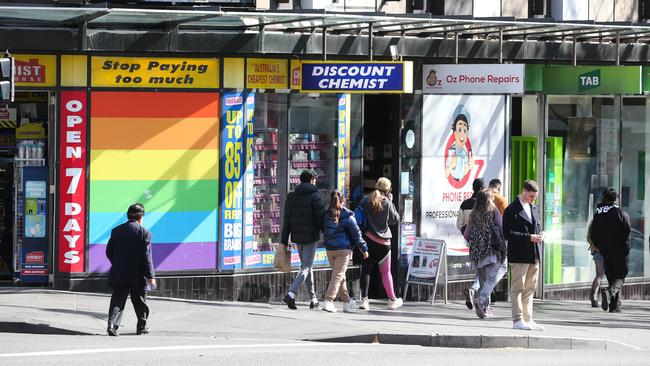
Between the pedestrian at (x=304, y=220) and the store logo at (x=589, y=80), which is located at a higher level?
the store logo at (x=589, y=80)

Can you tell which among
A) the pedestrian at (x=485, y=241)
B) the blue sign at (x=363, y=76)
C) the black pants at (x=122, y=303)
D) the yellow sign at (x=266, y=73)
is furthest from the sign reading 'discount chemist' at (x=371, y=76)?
the black pants at (x=122, y=303)

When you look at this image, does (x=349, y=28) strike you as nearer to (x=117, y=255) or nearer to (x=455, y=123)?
(x=455, y=123)

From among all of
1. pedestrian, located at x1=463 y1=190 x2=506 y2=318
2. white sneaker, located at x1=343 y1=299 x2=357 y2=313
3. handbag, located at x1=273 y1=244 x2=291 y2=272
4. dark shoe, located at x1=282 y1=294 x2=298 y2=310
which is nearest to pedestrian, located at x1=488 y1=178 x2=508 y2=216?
pedestrian, located at x1=463 y1=190 x2=506 y2=318

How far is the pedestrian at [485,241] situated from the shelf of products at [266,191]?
11.0 ft

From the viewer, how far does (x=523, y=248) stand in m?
15.2

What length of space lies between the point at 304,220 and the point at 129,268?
10.6ft

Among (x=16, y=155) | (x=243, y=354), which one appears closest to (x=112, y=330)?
(x=243, y=354)

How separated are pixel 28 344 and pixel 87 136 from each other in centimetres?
490

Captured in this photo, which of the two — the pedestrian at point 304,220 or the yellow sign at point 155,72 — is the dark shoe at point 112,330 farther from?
the yellow sign at point 155,72

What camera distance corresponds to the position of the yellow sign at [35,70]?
1716 cm

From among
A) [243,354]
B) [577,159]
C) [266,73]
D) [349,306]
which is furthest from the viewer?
[577,159]

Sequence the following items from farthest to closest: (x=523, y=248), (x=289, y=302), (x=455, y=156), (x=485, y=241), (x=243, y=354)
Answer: (x=455, y=156) < (x=289, y=302) < (x=485, y=241) < (x=523, y=248) < (x=243, y=354)

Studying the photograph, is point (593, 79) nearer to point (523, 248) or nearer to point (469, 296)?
point (469, 296)

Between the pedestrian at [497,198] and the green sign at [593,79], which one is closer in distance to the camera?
the pedestrian at [497,198]
